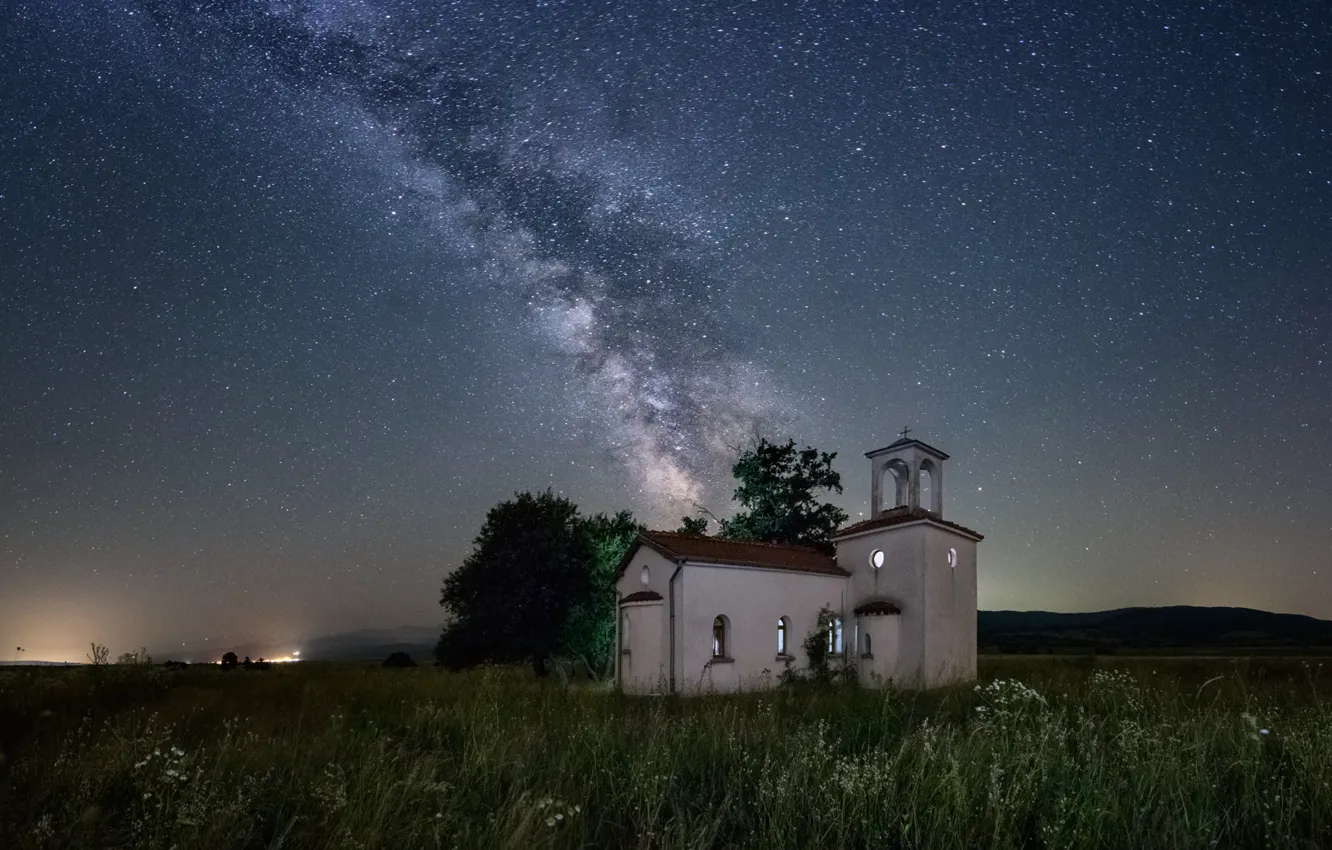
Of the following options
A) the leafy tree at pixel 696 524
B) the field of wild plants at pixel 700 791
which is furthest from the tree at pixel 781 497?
the field of wild plants at pixel 700 791

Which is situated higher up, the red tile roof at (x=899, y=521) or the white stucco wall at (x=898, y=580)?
the red tile roof at (x=899, y=521)

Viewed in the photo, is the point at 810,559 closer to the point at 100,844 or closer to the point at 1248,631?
the point at 100,844

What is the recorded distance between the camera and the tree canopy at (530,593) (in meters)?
38.3

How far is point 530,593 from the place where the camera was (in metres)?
38.7

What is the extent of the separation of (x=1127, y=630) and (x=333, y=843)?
14775cm

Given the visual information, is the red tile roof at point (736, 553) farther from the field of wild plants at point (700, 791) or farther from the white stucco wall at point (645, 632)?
the field of wild plants at point (700, 791)

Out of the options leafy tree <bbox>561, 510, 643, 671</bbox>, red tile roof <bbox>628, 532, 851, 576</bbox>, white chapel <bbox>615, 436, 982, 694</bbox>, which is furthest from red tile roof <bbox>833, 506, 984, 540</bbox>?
leafy tree <bbox>561, 510, 643, 671</bbox>

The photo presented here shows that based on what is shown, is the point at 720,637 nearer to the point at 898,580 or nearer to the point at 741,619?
the point at 741,619

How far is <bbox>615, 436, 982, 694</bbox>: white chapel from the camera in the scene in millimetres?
27172

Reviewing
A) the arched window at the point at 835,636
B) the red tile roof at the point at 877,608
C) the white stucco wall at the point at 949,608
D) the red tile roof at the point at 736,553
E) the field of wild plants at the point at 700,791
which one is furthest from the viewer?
the arched window at the point at 835,636

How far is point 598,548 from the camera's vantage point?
1634 inches

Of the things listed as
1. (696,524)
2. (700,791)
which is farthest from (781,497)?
(700,791)

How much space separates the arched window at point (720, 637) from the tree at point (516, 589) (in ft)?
43.0

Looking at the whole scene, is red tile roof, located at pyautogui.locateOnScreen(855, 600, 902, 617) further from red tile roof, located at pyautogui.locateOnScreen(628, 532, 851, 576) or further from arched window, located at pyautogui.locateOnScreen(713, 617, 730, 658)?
arched window, located at pyautogui.locateOnScreen(713, 617, 730, 658)
